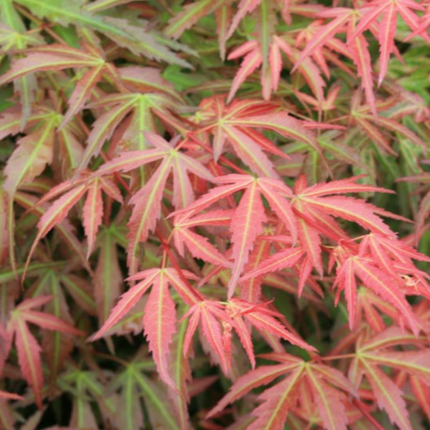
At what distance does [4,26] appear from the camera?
1041 millimetres

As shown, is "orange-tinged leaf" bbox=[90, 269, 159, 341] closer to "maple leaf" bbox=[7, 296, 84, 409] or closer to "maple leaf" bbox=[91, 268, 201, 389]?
"maple leaf" bbox=[91, 268, 201, 389]

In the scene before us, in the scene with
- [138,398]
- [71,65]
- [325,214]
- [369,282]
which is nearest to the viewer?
[369,282]

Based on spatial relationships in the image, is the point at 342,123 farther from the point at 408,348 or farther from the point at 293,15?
the point at 408,348

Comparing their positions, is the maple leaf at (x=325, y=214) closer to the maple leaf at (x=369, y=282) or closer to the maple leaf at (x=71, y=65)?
the maple leaf at (x=369, y=282)

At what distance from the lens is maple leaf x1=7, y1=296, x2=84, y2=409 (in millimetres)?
1081

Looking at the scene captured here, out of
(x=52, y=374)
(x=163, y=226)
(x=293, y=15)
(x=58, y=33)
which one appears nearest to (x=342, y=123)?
(x=293, y=15)

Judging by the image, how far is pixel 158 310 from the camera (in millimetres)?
822

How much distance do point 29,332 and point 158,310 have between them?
370 mm

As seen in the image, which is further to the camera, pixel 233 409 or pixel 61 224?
pixel 233 409

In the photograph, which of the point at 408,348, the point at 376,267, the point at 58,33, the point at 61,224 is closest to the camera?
the point at 376,267

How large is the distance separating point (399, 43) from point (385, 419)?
74 centimetres

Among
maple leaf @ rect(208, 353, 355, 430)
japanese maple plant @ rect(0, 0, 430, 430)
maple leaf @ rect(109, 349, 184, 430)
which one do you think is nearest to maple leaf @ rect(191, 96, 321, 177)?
japanese maple plant @ rect(0, 0, 430, 430)

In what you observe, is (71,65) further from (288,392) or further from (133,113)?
(288,392)

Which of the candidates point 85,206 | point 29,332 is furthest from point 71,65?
point 29,332
